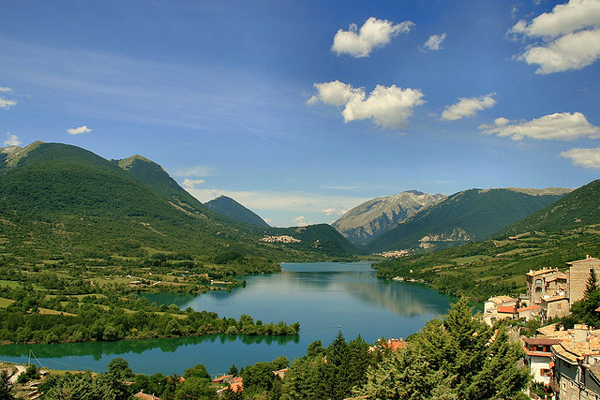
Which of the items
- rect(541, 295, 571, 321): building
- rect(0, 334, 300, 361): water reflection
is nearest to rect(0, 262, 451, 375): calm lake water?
rect(0, 334, 300, 361): water reflection

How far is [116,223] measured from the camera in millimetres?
114750

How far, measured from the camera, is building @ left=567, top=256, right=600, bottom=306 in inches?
842

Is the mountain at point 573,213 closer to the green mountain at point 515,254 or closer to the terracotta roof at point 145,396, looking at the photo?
the green mountain at point 515,254

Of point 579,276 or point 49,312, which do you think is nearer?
point 579,276

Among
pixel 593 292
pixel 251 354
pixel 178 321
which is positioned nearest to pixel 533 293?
pixel 593 292

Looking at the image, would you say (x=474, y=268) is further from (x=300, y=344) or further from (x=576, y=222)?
(x=300, y=344)

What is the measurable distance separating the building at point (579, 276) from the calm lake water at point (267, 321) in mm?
19412

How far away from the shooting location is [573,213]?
100750mm

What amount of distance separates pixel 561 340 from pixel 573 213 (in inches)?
4014

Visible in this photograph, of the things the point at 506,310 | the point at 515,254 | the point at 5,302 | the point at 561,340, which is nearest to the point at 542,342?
the point at 561,340

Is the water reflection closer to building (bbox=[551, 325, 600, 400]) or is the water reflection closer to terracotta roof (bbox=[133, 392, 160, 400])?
terracotta roof (bbox=[133, 392, 160, 400])

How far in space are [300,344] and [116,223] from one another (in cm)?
9143

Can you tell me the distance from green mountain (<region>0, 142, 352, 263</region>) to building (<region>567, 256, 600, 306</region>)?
76553mm

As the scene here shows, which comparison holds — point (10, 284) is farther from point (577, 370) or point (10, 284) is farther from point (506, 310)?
point (577, 370)
